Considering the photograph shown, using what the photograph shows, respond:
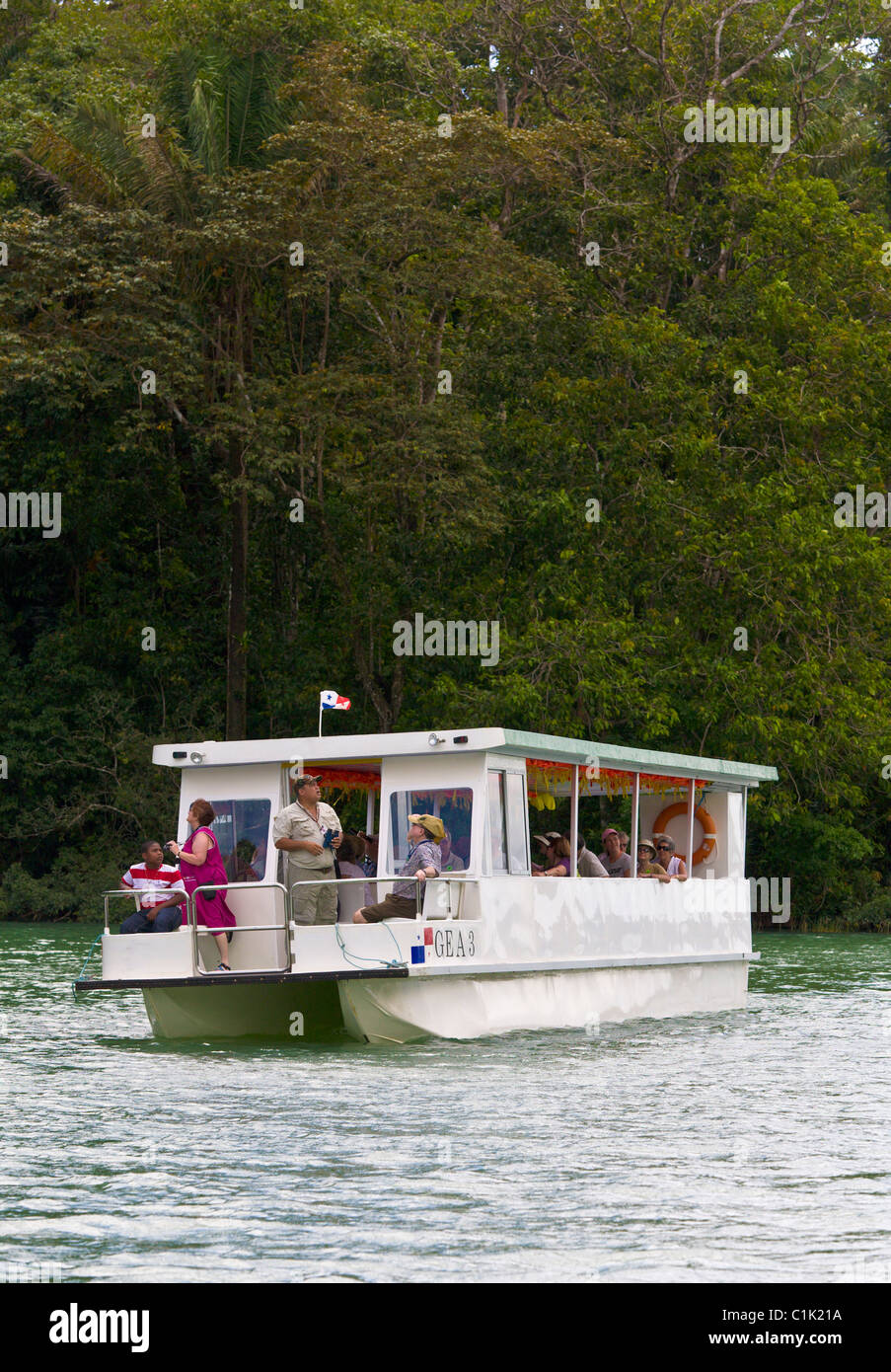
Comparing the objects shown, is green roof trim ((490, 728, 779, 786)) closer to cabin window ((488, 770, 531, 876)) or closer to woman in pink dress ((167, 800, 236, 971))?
cabin window ((488, 770, 531, 876))

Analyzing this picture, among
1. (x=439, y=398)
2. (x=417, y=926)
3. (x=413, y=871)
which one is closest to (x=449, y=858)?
(x=413, y=871)

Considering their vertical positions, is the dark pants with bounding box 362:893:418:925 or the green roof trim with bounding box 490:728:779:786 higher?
the green roof trim with bounding box 490:728:779:786

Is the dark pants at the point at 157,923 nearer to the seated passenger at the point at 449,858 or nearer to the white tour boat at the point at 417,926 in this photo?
the white tour boat at the point at 417,926

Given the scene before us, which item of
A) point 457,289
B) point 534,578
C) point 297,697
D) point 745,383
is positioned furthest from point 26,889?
point 745,383

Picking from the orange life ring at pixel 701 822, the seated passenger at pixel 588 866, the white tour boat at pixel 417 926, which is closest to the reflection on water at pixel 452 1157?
the white tour boat at pixel 417 926

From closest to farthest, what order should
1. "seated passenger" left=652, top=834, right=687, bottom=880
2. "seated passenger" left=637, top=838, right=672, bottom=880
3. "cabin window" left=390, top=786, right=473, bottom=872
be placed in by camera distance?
→ 1. "cabin window" left=390, top=786, right=473, bottom=872
2. "seated passenger" left=637, top=838, right=672, bottom=880
3. "seated passenger" left=652, top=834, right=687, bottom=880

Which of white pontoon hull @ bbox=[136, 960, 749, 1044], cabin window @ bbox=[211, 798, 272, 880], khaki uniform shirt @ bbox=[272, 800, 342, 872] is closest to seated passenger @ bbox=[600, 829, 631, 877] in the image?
white pontoon hull @ bbox=[136, 960, 749, 1044]

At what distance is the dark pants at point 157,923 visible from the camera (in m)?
16.9

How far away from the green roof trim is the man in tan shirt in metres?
1.68

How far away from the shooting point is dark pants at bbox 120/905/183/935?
16922mm

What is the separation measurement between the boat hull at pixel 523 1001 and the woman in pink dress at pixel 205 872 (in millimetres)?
1432

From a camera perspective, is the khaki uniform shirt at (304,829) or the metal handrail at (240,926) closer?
the metal handrail at (240,926)

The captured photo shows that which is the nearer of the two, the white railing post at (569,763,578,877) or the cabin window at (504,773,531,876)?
the cabin window at (504,773,531,876)

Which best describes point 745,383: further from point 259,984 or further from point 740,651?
point 259,984
